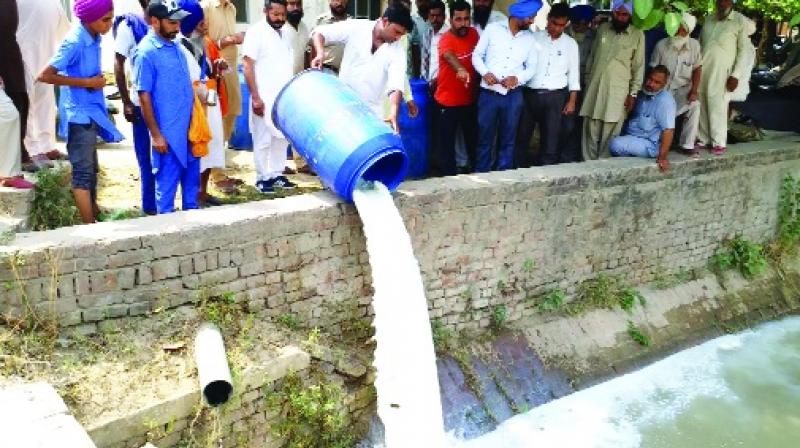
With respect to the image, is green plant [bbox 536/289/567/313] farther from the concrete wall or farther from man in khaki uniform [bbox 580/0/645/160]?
man in khaki uniform [bbox 580/0/645/160]

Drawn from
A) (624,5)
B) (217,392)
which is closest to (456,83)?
(624,5)

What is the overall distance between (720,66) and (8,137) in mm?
6463

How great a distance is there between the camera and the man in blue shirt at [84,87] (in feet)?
14.9

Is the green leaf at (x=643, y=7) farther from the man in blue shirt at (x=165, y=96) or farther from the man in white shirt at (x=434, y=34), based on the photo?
the man in blue shirt at (x=165, y=96)

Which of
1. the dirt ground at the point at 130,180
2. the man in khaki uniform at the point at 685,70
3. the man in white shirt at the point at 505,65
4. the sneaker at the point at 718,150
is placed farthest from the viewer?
the sneaker at the point at 718,150

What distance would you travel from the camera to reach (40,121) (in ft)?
18.7

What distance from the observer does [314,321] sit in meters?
4.97

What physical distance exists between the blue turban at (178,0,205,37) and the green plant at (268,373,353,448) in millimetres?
2637

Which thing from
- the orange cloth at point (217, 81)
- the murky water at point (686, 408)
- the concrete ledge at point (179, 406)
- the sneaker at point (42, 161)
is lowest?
the murky water at point (686, 408)

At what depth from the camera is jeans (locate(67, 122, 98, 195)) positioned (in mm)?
4730

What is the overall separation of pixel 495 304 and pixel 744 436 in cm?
227

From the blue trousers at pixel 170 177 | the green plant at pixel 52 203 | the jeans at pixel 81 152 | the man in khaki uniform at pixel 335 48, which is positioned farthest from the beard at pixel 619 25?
the green plant at pixel 52 203

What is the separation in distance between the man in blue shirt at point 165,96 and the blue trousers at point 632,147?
405 centimetres

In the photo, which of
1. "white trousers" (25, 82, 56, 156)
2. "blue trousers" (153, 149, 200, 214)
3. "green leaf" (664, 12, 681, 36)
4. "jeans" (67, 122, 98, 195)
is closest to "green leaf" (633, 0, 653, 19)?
"green leaf" (664, 12, 681, 36)
